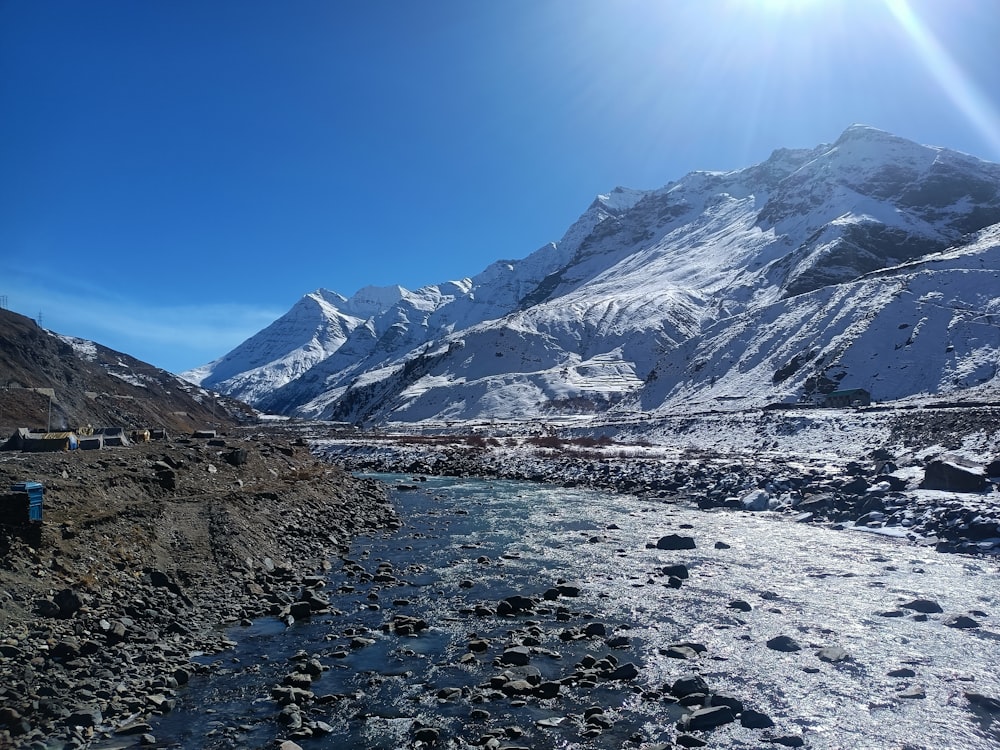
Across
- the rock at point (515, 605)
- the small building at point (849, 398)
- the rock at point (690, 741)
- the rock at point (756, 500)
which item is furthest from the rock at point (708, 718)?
the small building at point (849, 398)

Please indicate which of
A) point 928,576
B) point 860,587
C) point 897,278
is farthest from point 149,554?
point 897,278

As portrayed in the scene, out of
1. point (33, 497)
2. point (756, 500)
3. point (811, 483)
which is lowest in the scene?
point (756, 500)

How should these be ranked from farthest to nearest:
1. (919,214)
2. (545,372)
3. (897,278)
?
(919,214)
(545,372)
(897,278)

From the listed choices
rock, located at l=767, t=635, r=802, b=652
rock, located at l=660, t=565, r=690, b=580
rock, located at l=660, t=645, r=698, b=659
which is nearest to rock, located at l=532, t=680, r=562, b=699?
rock, located at l=660, t=645, r=698, b=659

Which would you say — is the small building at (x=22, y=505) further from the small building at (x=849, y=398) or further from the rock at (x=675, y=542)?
the small building at (x=849, y=398)

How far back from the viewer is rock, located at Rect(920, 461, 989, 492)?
29.6 metres

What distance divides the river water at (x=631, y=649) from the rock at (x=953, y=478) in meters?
7.62

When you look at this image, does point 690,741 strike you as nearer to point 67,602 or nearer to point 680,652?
point 680,652

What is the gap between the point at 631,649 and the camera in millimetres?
15219

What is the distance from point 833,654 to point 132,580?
1847cm

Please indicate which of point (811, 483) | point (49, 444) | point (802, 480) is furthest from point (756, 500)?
point (49, 444)

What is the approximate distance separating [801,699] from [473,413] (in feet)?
482

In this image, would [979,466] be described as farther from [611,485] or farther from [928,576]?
[611,485]

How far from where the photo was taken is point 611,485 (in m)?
47.1
